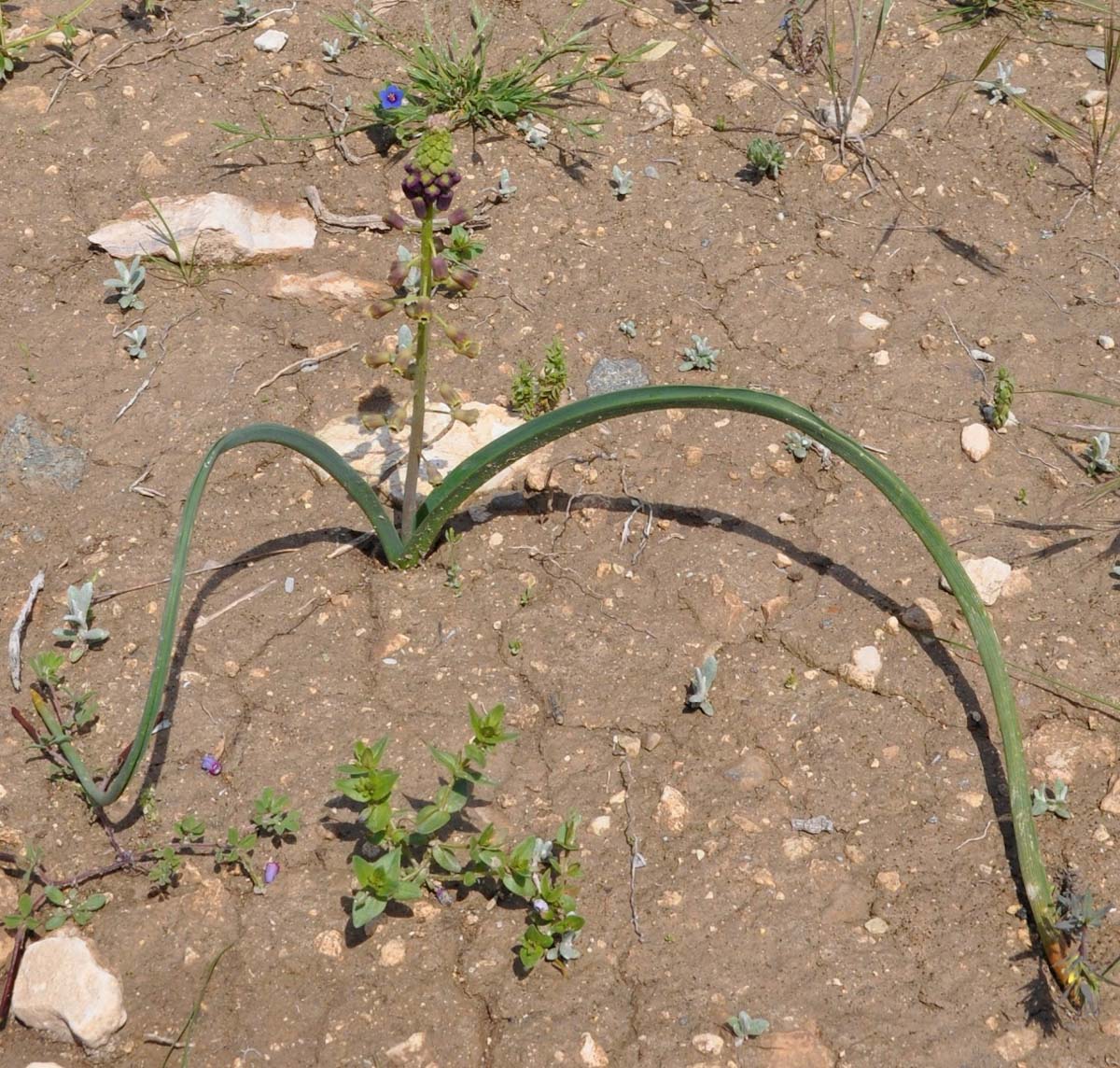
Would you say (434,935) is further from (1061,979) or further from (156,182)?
(156,182)

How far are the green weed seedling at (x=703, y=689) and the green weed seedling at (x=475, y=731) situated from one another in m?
0.42

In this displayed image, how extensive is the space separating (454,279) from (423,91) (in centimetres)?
164

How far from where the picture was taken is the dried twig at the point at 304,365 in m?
3.07

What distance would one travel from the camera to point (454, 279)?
7.57 ft

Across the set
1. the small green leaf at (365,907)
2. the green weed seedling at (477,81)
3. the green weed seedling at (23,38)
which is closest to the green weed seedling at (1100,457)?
the green weed seedling at (477,81)

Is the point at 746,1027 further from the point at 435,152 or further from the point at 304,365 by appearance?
the point at 304,365

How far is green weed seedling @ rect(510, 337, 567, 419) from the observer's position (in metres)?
2.92

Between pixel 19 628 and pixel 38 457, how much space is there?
21.0 inches

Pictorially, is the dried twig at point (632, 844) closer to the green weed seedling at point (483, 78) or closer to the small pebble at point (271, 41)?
the green weed seedling at point (483, 78)

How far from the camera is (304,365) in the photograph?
312 centimetres

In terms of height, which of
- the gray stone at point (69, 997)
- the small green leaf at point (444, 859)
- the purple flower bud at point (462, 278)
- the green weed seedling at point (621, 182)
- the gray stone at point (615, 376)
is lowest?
the gray stone at point (69, 997)

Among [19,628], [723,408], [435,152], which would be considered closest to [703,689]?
[723,408]

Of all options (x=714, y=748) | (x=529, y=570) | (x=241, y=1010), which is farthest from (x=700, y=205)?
(x=241, y=1010)

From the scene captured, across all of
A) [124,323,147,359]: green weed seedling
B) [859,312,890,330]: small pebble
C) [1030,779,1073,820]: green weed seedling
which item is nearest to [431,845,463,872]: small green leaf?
[1030,779,1073,820]: green weed seedling
